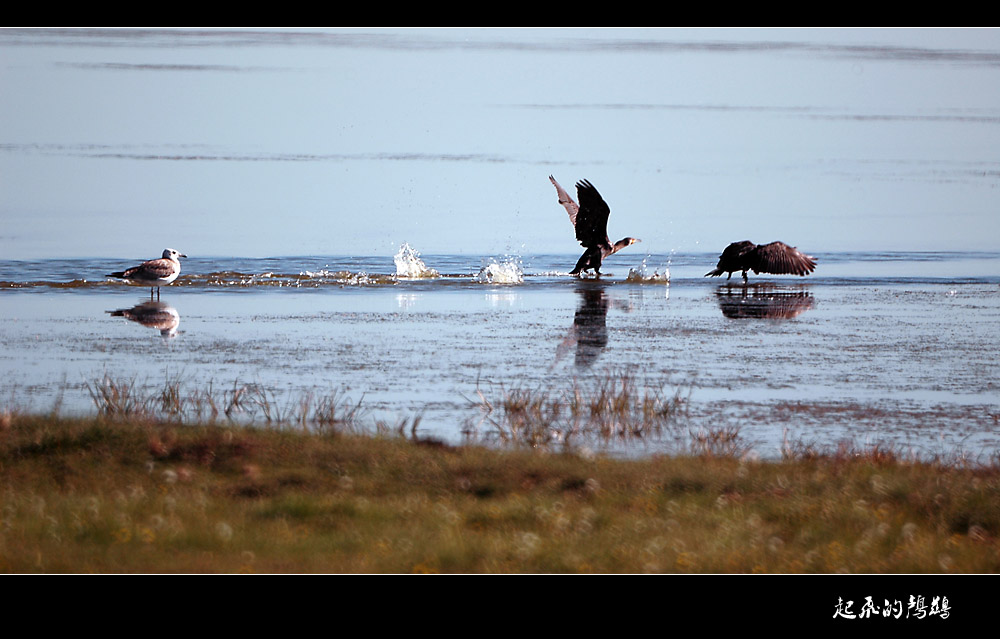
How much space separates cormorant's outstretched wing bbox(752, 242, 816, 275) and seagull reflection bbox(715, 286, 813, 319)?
0.65 m

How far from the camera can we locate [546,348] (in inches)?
581

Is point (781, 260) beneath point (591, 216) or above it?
beneath

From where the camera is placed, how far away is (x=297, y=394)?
35.6 ft

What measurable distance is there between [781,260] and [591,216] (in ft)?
15.9

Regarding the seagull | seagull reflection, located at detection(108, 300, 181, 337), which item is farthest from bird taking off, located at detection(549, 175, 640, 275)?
seagull reflection, located at detection(108, 300, 181, 337)

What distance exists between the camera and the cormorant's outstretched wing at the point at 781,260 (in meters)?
24.5

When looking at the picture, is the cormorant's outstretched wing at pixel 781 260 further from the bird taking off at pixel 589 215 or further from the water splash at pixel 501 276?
the water splash at pixel 501 276

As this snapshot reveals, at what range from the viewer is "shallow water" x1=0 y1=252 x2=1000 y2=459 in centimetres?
1021

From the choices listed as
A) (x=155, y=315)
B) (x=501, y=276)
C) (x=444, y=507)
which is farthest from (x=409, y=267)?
(x=444, y=507)

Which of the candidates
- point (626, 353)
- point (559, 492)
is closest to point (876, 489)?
point (559, 492)

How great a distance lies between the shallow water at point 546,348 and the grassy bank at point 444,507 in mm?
1177

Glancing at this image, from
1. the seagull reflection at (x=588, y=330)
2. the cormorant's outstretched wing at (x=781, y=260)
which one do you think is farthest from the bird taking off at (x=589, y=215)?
the cormorant's outstretched wing at (x=781, y=260)

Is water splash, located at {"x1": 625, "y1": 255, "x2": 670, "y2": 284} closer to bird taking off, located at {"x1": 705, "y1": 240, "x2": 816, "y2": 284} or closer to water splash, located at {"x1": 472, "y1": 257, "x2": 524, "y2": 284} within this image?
water splash, located at {"x1": 472, "y1": 257, "x2": 524, "y2": 284}

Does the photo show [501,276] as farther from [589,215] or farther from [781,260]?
[781,260]
